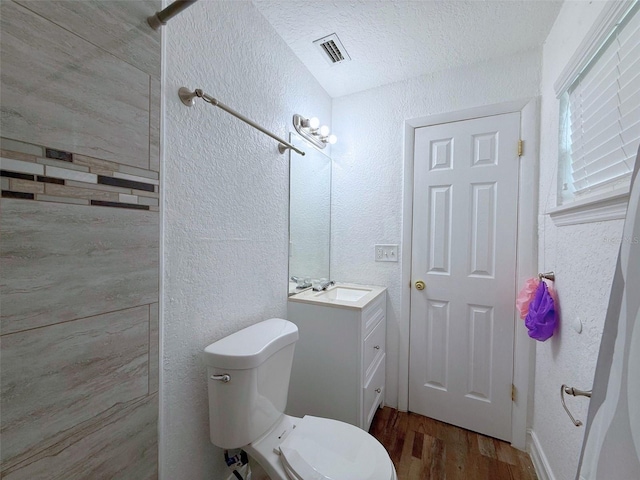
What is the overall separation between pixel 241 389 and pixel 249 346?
147 mm

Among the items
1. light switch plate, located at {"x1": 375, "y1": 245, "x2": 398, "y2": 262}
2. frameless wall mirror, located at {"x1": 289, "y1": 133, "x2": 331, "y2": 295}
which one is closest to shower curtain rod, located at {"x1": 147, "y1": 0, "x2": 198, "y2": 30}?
frameless wall mirror, located at {"x1": 289, "y1": 133, "x2": 331, "y2": 295}

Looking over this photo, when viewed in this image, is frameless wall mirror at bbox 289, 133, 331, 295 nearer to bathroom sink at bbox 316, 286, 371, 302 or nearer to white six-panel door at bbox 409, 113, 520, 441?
bathroom sink at bbox 316, 286, 371, 302

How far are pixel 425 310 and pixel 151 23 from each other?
6.50ft

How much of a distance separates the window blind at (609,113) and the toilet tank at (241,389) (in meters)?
1.35

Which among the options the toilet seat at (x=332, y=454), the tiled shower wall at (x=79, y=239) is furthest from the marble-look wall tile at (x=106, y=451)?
→ the toilet seat at (x=332, y=454)

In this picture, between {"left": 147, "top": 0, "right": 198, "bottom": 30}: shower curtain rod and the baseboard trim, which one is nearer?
{"left": 147, "top": 0, "right": 198, "bottom": 30}: shower curtain rod

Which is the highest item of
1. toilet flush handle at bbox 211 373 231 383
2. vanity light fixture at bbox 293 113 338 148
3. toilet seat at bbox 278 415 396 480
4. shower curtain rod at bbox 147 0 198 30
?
vanity light fixture at bbox 293 113 338 148

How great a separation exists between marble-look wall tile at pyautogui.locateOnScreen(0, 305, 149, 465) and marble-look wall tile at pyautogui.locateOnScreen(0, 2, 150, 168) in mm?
459

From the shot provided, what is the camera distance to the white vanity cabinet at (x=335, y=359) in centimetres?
138

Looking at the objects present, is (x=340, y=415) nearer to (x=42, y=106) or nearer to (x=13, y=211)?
(x=13, y=211)

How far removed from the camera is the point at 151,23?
0.80 metres

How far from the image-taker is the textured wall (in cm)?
165

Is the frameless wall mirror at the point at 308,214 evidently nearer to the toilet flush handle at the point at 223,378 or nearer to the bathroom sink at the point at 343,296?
the bathroom sink at the point at 343,296

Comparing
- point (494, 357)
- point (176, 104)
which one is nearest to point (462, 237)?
point (494, 357)
